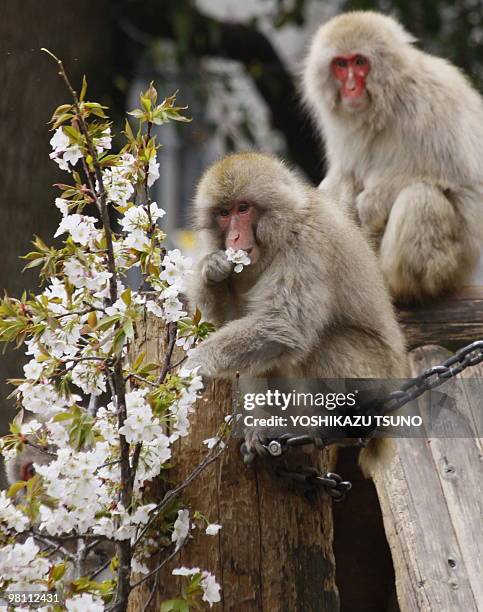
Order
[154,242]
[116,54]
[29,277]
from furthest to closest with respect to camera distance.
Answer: [116,54] < [29,277] < [154,242]

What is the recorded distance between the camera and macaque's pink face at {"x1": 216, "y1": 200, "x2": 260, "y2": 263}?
12.7 ft

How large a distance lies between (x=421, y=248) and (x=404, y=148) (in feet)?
1.97

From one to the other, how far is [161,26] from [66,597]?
19.7 feet

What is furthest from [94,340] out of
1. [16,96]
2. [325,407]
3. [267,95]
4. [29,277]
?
[267,95]

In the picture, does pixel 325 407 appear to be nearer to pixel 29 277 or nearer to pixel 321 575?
pixel 321 575

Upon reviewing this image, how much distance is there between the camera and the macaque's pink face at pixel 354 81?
5859 millimetres

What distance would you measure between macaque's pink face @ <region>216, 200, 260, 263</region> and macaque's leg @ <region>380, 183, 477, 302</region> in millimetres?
1797

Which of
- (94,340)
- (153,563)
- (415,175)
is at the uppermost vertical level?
(415,175)

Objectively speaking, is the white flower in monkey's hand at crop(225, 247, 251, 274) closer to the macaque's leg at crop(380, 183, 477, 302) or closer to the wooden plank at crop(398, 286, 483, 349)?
the wooden plank at crop(398, 286, 483, 349)

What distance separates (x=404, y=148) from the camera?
584 centimetres

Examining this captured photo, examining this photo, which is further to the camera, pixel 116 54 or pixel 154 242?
pixel 116 54

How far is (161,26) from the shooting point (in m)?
8.30

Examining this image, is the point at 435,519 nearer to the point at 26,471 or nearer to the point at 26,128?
the point at 26,471

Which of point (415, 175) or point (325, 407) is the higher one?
point (415, 175)
